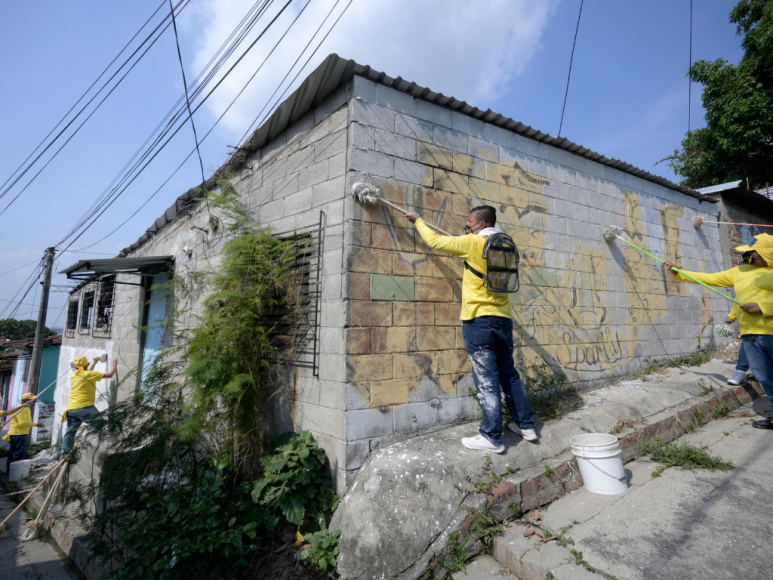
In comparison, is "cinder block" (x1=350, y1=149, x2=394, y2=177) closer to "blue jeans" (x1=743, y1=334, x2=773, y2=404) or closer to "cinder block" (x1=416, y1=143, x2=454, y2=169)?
"cinder block" (x1=416, y1=143, x2=454, y2=169)

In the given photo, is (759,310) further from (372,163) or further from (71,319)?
(71,319)

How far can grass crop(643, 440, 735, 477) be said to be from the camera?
3352 millimetres

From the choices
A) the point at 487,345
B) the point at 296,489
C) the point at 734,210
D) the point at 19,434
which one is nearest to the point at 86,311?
the point at 19,434

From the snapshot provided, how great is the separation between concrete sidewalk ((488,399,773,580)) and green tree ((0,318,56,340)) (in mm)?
27877

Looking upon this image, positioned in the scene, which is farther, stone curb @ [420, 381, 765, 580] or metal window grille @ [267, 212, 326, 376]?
metal window grille @ [267, 212, 326, 376]

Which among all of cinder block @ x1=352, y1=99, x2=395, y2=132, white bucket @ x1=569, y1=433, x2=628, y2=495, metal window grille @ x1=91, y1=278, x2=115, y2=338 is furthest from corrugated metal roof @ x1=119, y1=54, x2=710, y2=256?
metal window grille @ x1=91, y1=278, x2=115, y2=338

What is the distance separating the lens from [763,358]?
13.4 feet

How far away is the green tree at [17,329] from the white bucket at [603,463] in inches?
1097

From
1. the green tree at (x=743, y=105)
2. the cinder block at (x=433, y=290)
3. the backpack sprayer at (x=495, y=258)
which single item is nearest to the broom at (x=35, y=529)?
the cinder block at (x=433, y=290)

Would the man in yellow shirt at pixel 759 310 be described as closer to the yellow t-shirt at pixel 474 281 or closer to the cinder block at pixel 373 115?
the yellow t-shirt at pixel 474 281

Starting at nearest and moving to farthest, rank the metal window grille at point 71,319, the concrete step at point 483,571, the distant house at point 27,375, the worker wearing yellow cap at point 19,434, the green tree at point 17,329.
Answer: the concrete step at point 483,571, the worker wearing yellow cap at point 19,434, the metal window grille at point 71,319, the distant house at point 27,375, the green tree at point 17,329

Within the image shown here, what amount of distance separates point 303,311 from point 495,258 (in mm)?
1811

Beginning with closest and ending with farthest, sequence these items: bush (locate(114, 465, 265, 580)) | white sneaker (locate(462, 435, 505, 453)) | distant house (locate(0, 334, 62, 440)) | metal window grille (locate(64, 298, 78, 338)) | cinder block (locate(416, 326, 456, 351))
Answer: bush (locate(114, 465, 265, 580)) → white sneaker (locate(462, 435, 505, 453)) → cinder block (locate(416, 326, 456, 351)) → metal window grille (locate(64, 298, 78, 338)) → distant house (locate(0, 334, 62, 440))

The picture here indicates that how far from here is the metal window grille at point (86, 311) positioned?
10.7m
